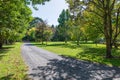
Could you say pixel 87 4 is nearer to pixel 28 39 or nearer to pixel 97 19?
pixel 97 19

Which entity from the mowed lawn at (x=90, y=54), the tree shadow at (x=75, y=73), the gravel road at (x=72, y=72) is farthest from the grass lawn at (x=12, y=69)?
the mowed lawn at (x=90, y=54)

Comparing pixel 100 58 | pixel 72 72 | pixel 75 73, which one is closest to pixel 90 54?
pixel 100 58

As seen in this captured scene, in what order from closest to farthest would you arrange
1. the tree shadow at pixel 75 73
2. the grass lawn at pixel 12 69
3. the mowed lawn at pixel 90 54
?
the tree shadow at pixel 75 73 → the grass lawn at pixel 12 69 → the mowed lawn at pixel 90 54

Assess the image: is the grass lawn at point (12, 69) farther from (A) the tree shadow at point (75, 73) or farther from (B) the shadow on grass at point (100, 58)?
(B) the shadow on grass at point (100, 58)

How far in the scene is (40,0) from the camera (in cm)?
1552

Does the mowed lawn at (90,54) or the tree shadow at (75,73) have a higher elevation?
the mowed lawn at (90,54)

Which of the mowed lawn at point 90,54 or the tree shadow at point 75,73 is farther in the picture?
the mowed lawn at point 90,54

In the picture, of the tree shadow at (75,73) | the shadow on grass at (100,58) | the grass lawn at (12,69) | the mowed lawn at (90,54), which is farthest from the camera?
the mowed lawn at (90,54)

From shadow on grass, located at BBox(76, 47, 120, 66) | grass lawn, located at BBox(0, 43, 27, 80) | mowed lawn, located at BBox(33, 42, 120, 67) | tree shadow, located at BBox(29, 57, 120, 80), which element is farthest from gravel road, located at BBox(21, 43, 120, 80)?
mowed lawn, located at BBox(33, 42, 120, 67)

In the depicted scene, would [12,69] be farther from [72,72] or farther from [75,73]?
[75,73]

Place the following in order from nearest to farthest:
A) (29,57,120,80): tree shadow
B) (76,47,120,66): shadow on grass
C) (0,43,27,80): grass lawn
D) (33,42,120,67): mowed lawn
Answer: (29,57,120,80): tree shadow, (0,43,27,80): grass lawn, (76,47,120,66): shadow on grass, (33,42,120,67): mowed lawn

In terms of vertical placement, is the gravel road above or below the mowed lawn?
below

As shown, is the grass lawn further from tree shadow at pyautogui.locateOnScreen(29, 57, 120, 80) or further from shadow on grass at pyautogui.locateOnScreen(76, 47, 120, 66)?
shadow on grass at pyautogui.locateOnScreen(76, 47, 120, 66)

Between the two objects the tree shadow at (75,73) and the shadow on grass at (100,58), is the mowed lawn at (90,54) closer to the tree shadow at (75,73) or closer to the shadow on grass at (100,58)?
the shadow on grass at (100,58)
